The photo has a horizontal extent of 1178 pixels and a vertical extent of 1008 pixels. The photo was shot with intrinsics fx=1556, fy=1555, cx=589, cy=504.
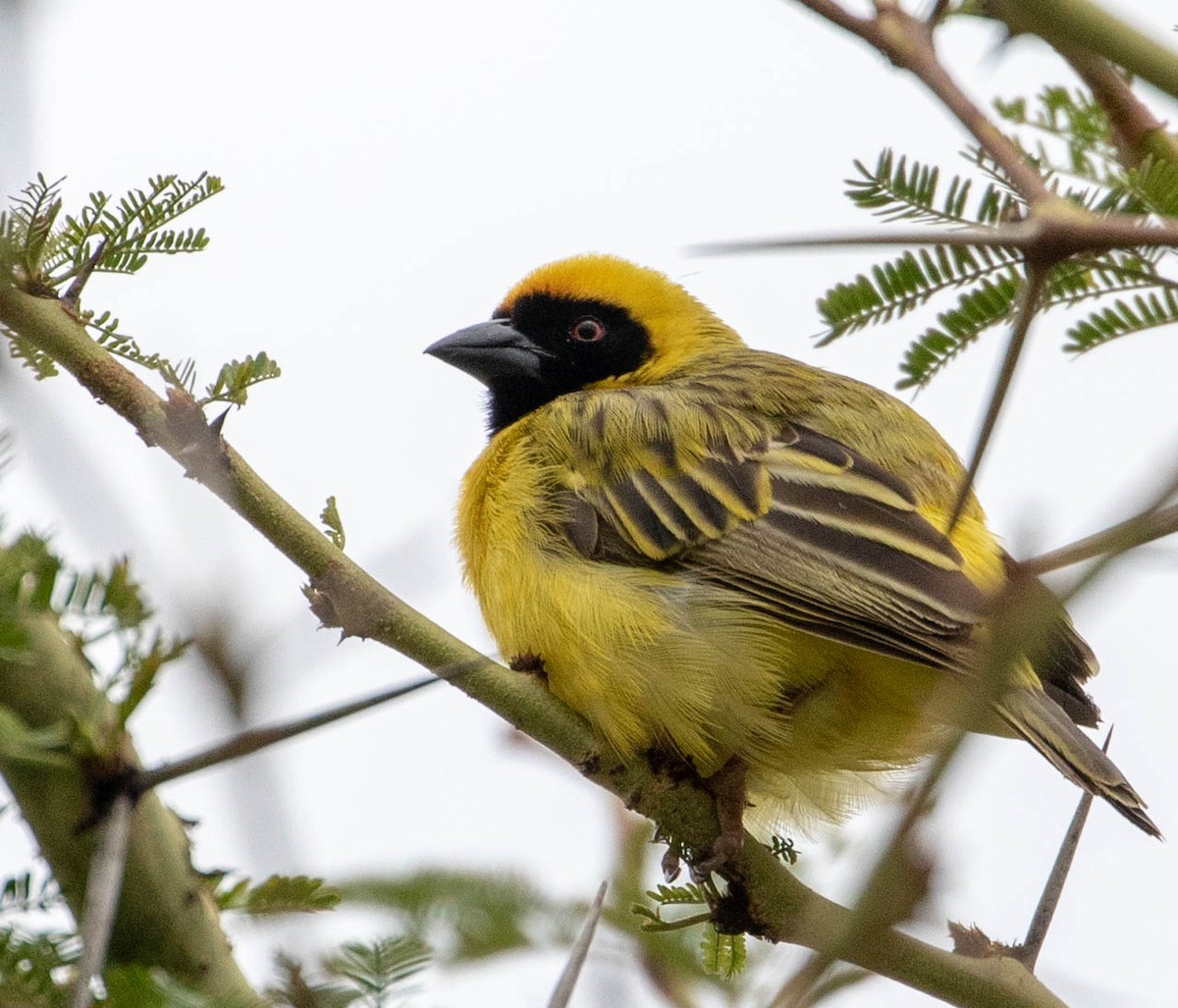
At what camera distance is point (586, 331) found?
564 centimetres

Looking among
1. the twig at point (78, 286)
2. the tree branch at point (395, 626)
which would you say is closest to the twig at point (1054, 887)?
the tree branch at point (395, 626)

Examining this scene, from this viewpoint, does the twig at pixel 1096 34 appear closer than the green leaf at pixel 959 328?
Yes

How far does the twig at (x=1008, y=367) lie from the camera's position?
1.43 meters

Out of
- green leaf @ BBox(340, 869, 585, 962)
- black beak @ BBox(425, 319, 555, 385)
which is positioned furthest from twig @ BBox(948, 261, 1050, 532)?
black beak @ BBox(425, 319, 555, 385)

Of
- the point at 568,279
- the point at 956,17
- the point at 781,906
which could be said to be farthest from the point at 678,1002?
the point at 568,279

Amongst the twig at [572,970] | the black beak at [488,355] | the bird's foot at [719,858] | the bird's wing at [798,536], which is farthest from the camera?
the black beak at [488,355]

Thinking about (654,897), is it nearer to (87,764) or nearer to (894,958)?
(894,958)

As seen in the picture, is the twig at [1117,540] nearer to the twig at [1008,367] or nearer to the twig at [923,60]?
the twig at [1008,367]

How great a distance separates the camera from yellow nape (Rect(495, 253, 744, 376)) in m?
5.73

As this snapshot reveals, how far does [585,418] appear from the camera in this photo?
15.0ft

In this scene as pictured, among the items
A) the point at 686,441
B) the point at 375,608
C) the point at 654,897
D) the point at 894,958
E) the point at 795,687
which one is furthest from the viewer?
the point at 686,441

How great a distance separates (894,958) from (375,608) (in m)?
1.16

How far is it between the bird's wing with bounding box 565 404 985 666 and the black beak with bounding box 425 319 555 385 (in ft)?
3.62

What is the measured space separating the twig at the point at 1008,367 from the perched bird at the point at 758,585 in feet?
5.69
